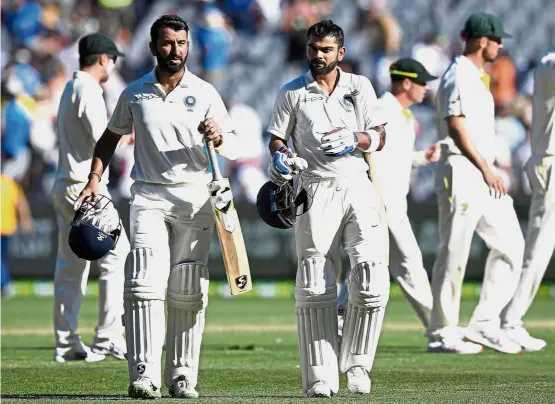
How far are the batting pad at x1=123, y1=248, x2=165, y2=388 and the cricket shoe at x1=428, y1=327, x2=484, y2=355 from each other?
375cm

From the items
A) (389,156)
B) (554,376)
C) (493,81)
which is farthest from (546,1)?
(554,376)

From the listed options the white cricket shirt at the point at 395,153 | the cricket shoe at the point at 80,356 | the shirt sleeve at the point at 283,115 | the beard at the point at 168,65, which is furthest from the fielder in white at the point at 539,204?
the beard at the point at 168,65

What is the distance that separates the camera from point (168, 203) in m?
7.45

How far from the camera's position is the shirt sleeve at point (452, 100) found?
10.3 m

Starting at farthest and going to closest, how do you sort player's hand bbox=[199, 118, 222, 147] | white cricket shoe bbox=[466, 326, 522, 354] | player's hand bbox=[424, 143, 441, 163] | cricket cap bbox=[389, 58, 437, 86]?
cricket cap bbox=[389, 58, 437, 86]
player's hand bbox=[424, 143, 441, 163]
white cricket shoe bbox=[466, 326, 522, 354]
player's hand bbox=[199, 118, 222, 147]

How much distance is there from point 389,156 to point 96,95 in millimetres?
2356

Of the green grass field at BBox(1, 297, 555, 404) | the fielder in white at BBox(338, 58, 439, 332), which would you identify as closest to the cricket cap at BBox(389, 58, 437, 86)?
the fielder in white at BBox(338, 58, 439, 332)

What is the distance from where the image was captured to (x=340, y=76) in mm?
7598

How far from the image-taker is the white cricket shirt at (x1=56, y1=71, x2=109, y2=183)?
1010 cm

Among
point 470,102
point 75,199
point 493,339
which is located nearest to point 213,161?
point 75,199

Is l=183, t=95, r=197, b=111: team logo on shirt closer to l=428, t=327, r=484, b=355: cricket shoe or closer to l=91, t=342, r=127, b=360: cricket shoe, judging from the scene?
l=91, t=342, r=127, b=360: cricket shoe

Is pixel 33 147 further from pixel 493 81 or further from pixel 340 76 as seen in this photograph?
pixel 340 76

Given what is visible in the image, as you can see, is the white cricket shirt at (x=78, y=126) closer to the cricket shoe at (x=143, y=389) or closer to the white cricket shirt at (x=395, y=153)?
the white cricket shirt at (x=395, y=153)

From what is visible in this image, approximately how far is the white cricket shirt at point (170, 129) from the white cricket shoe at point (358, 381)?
4.37 feet
